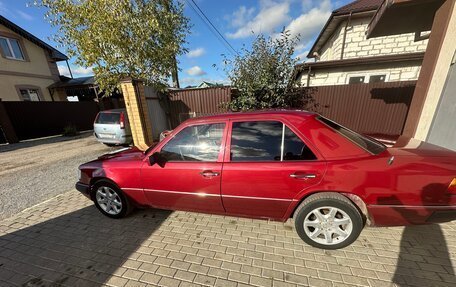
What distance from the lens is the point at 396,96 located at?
21.3 ft

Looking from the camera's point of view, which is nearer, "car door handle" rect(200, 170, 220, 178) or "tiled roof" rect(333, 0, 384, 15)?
"car door handle" rect(200, 170, 220, 178)

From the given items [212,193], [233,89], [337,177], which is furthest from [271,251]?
[233,89]

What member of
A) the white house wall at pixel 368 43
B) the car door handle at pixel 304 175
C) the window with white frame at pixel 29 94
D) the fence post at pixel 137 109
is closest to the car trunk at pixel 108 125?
the fence post at pixel 137 109

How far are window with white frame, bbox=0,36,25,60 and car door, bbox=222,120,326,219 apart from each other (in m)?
19.4

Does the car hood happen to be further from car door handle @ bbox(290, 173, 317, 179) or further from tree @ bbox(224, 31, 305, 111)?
tree @ bbox(224, 31, 305, 111)

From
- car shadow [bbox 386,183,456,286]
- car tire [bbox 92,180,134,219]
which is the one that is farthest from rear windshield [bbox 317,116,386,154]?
car tire [bbox 92,180,134,219]

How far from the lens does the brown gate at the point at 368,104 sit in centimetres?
647

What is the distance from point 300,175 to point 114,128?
747cm

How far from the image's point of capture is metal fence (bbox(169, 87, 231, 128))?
8000mm

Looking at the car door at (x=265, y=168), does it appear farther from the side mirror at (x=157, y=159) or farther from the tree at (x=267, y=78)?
the tree at (x=267, y=78)

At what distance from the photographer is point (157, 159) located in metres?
2.60

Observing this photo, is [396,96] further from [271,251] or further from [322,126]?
[271,251]

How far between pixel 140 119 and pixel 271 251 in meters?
5.84

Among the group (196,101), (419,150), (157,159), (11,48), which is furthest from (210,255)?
(11,48)
